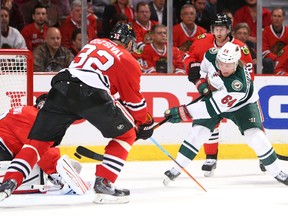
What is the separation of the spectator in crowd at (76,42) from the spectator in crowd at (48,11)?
0.21m

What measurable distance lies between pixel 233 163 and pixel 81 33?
5.12 feet

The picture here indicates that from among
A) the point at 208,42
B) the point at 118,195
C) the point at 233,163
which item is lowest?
the point at 233,163

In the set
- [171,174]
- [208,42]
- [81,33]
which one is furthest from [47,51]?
[171,174]

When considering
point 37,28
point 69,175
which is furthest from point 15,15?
point 69,175

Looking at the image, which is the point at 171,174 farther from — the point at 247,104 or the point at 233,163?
the point at 233,163

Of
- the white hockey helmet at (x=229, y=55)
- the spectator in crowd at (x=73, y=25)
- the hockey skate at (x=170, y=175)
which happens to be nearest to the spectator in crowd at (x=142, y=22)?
the spectator in crowd at (x=73, y=25)

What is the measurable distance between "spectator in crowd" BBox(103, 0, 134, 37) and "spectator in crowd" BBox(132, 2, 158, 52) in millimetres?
56

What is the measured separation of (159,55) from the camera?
8078 millimetres

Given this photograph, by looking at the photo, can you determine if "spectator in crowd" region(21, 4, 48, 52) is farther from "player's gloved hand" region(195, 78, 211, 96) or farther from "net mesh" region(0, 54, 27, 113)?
"player's gloved hand" region(195, 78, 211, 96)

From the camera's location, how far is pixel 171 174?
614 centimetres

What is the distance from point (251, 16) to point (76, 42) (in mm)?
1568

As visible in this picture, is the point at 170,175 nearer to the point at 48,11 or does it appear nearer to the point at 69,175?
the point at 69,175

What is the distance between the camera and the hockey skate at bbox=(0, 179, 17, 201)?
4.88 metres

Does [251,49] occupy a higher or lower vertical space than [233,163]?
higher
